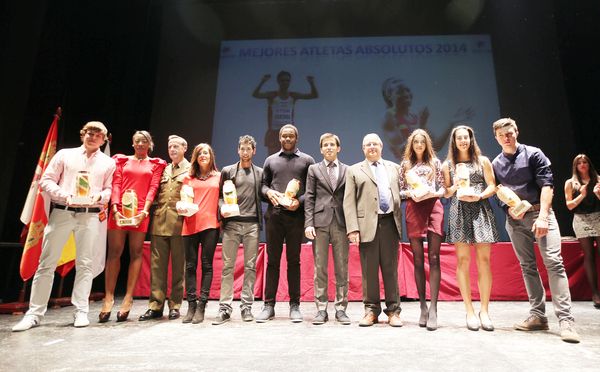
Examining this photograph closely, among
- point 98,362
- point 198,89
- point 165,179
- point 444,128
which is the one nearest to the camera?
point 98,362

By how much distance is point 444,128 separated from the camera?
570 cm

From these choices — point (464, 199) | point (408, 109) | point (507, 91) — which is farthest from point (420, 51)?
point (464, 199)

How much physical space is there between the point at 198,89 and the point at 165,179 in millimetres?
3492

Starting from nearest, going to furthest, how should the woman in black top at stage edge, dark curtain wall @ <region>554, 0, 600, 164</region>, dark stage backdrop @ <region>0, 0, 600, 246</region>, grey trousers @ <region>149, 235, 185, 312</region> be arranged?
grey trousers @ <region>149, 235, 185, 312</region> → the woman in black top at stage edge → dark stage backdrop @ <region>0, 0, 600, 246</region> → dark curtain wall @ <region>554, 0, 600, 164</region>

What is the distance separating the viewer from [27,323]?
253 cm

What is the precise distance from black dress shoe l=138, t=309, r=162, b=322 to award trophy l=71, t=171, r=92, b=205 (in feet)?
3.33

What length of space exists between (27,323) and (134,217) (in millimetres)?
1016

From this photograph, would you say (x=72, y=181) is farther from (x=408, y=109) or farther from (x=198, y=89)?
(x=408, y=109)

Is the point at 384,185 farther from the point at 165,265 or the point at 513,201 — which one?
the point at 165,265

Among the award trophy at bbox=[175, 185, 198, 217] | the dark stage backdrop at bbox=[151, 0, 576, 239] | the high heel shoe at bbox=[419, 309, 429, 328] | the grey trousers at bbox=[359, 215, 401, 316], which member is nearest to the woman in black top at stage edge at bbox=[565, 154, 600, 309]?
the dark stage backdrop at bbox=[151, 0, 576, 239]

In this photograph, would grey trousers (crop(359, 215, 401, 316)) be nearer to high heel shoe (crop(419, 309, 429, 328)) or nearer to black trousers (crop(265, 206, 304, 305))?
high heel shoe (crop(419, 309, 429, 328))

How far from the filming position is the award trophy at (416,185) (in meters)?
2.52

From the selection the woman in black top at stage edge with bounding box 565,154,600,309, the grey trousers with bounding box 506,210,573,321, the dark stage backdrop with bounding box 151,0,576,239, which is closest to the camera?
the grey trousers with bounding box 506,210,573,321

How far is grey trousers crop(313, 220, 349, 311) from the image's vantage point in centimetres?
278
